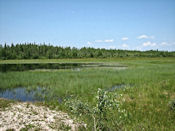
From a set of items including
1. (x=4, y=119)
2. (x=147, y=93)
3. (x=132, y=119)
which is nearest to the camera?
(x=4, y=119)

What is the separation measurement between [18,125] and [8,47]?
330 feet

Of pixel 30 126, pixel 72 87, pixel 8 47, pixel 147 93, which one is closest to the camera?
pixel 30 126

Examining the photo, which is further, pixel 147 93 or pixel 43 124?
pixel 147 93

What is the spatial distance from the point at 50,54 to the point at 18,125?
92728mm

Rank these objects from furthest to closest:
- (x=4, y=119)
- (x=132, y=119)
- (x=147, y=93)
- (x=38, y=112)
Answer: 1. (x=147, y=93)
2. (x=38, y=112)
3. (x=132, y=119)
4. (x=4, y=119)

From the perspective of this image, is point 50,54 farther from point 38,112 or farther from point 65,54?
point 38,112

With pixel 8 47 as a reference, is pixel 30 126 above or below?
below

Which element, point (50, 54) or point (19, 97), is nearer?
point (19, 97)

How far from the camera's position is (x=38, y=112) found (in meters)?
7.45

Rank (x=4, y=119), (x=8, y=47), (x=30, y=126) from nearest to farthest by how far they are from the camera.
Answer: (x=30, y=126)
(x=4, y=119)
(x=8, y=47)

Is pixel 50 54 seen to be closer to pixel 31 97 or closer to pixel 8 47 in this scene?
pixel 8 47

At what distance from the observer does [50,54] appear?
313 feet

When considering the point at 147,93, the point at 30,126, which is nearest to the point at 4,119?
the point at 30,126

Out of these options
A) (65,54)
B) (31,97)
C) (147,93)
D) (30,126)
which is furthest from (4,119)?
(65,54)
